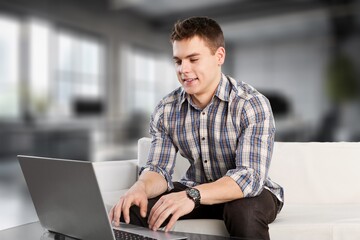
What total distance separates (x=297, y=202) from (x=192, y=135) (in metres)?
0.70

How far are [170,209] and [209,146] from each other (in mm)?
527

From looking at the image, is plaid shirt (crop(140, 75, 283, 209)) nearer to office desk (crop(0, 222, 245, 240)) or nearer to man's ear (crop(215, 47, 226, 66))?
man's ear (crop(215, 47, 226, 66))

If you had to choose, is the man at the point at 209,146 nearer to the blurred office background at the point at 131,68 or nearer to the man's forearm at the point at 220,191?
the man's forearm at the point at 220,191

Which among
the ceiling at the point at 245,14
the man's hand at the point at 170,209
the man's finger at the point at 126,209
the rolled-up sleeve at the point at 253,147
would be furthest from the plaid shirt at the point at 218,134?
the ceiling at the point at 245,14

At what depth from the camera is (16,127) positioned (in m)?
4.99

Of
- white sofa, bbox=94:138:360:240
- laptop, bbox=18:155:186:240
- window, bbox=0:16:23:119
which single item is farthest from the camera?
window, bbox=0:16:23:119

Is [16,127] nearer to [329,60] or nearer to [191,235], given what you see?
[329,60]

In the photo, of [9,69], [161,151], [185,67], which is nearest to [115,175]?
[161,151]

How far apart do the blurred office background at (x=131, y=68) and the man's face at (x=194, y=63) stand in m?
2.71

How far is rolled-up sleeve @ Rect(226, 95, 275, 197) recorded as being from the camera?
1631mm


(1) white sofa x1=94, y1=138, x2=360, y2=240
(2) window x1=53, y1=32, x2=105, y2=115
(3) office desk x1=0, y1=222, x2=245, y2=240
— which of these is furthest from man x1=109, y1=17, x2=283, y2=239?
(2) window x1=53, y1=32, x2=105, y2=115

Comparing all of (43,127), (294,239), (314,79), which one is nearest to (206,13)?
(314,79)

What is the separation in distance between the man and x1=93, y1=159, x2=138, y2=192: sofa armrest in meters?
0.51

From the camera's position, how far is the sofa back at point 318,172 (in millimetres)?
2287
